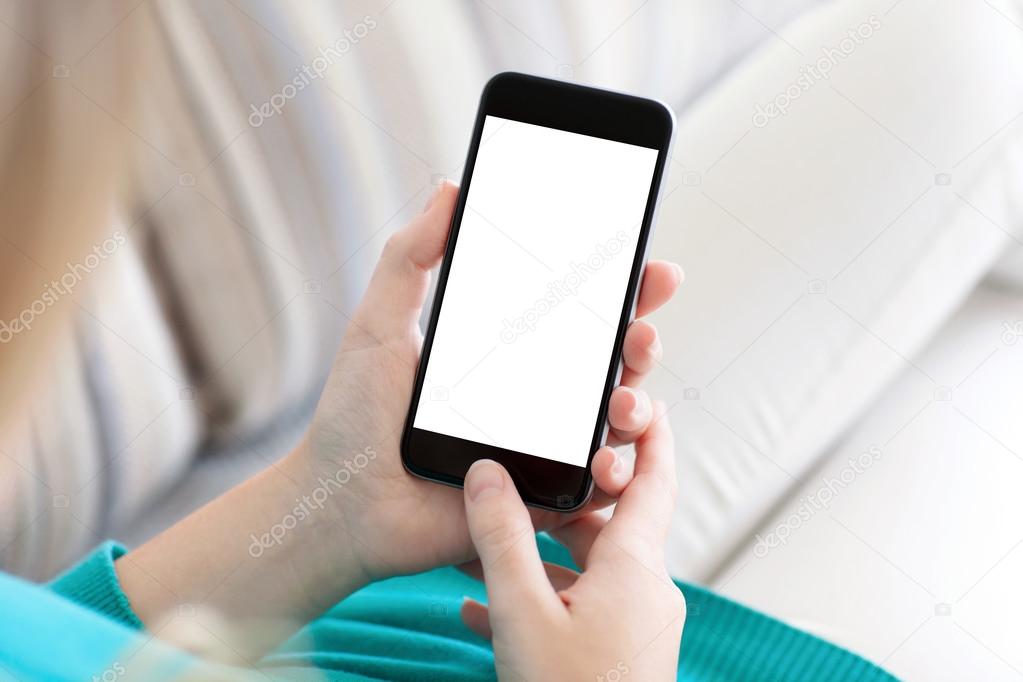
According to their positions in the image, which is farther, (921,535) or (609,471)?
(921,535)

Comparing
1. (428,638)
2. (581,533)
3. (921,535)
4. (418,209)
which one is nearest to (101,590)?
(428,638)

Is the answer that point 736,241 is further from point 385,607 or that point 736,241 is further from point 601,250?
point 385,607

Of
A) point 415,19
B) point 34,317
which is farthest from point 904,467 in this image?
point 34,317

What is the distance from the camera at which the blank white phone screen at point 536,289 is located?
515 mm

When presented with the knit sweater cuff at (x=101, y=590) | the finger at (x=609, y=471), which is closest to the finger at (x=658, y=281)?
the finger at (x=609, y=471)

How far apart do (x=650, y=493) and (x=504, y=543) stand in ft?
0.36

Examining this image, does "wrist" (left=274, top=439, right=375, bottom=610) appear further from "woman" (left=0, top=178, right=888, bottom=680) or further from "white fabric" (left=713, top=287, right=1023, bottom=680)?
"white fabric" (left=713, top=287, right=1023, bottom=680)

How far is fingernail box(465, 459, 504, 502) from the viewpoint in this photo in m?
0.45

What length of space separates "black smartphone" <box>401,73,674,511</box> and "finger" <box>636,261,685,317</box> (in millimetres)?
13

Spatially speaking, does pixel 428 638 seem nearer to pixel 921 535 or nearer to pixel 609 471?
pixel 609 471

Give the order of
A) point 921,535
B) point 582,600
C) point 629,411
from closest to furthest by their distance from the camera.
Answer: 1. point 582,600
2. point 629,411
3. point 921,535

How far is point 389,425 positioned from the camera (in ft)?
1.73

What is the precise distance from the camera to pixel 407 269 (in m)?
0.53

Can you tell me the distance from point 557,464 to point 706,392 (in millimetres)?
248
